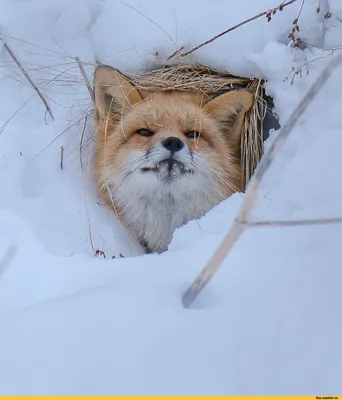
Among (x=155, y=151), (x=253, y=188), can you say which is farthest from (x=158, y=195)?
(x=253, y=188)

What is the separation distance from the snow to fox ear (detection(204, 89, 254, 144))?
0.14 metres

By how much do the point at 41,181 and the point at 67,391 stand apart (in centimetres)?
146

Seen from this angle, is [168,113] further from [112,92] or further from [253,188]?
[253,188]

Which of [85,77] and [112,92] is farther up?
[85,77]

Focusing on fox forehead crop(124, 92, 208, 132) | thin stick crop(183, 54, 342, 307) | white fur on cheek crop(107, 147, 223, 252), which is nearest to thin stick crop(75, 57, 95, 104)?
fox forehead crop(124, 92, 208, 132)

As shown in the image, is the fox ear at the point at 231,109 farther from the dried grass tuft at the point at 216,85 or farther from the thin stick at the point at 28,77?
the thin stick at the point at 28,77

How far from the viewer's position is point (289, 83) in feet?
10.2

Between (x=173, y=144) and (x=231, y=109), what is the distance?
493 mm

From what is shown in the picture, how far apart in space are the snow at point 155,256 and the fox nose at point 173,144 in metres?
0.42

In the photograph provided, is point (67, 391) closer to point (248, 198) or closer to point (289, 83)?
point (248, 198)

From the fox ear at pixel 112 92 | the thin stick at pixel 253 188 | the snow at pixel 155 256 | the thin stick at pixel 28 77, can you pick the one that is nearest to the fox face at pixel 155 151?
the fox ear at pixel 112 92

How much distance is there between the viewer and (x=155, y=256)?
239 cm

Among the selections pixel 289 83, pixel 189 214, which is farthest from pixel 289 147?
pixel 189 214

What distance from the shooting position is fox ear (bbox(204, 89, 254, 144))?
130 inches
